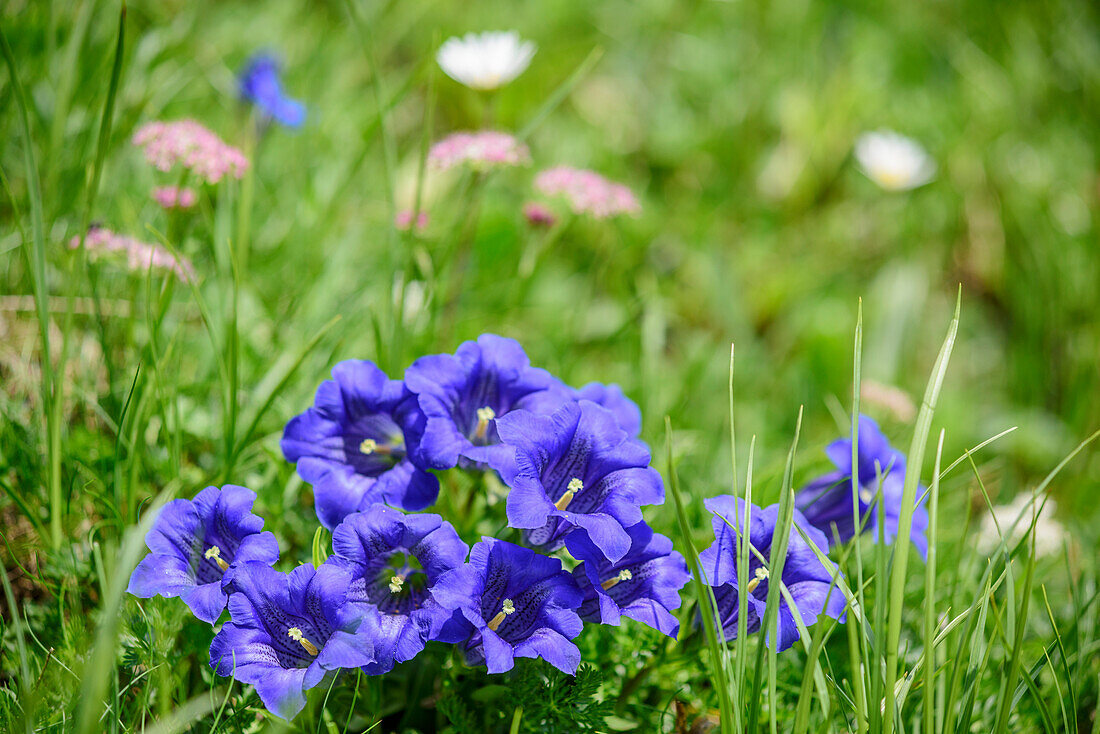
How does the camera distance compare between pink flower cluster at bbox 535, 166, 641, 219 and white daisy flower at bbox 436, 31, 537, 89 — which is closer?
pink flower cluster at bbox 535, 166, 641, 219

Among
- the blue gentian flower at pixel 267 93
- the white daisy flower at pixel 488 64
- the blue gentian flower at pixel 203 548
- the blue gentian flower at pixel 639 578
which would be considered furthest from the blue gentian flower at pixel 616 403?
the blue gentian flower at pixel 267 93

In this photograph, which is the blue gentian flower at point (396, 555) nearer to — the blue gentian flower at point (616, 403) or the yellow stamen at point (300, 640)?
the yellow stamen at point (300, 640)

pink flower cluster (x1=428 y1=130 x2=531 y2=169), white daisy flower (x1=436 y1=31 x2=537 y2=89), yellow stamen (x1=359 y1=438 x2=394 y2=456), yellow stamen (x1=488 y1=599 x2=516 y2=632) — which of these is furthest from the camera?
white daisy flower (x1=436 y1=31 x2=537 y2=89)

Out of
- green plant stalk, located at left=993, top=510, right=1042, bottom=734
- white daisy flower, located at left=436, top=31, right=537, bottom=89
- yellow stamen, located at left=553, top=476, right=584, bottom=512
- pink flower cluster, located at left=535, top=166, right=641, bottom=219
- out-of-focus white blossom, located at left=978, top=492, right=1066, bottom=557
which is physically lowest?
out-of-focus white blossom, located at left=978, top=492, right=1066, bottom=557

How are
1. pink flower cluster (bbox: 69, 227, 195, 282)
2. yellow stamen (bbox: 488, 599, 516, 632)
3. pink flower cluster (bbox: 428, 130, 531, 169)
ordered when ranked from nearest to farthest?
yellow stamen (bbox: 488, 599, 516, 632), pink flower cluster (bbox: 69, 227, 195, 282), pink flower cluster (bbox: 428, 130, 531, 169)

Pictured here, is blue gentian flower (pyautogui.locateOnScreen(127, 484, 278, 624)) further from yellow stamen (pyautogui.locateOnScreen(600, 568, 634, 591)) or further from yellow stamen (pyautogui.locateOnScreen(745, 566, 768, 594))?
yellow stamen (pyautogui.locateOnScreen(745, 566, 768, 594))

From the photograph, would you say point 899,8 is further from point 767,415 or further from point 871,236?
point 767,415

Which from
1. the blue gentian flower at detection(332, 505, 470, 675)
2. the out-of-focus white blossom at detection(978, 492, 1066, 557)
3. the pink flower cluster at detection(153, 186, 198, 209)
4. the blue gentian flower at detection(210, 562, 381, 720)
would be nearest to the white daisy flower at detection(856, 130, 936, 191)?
the out-of-focus white blossom at detection(978, 492, 1066, 557)

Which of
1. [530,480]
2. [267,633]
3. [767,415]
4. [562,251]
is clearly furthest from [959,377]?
[267,633]
